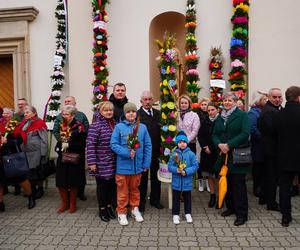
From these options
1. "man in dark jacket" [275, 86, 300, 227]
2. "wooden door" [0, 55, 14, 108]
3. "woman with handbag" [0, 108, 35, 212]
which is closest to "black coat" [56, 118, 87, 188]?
"woman with handbag" [0, 108, 35, 212]

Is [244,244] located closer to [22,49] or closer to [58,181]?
[58,181]

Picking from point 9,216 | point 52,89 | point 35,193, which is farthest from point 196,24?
point 9,216

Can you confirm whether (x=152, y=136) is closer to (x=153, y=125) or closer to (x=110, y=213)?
(x=153, y=125)

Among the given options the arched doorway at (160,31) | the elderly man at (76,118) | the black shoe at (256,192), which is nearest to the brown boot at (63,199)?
the elderly man at (76,118)

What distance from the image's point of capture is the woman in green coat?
16.0 ft

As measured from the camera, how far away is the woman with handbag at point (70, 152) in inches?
212

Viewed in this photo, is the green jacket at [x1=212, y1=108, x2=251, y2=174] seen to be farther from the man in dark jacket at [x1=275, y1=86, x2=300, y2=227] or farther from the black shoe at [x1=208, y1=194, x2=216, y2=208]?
the black shoe at [x1=208, y1=194, x2=216, y2=208]

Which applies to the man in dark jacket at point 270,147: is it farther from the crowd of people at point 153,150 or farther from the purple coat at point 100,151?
the purple coat at point 100,151

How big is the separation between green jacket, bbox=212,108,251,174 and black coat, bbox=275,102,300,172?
452mm

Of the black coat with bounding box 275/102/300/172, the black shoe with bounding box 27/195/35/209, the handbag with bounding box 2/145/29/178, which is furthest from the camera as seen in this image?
the black shoe with bounding box 27/195/35/209

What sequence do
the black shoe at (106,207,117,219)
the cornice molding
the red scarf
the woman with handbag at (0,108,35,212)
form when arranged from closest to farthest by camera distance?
the black shoe at (106,207,117,219), the woman with handbag at (0,108,35,212), the red scarf, the cornice molding

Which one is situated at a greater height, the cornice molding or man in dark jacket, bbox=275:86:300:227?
the cornice molding

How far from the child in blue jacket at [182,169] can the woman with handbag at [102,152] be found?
88cm

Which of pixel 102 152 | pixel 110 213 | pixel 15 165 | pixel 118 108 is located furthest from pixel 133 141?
pixel 15 165
